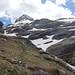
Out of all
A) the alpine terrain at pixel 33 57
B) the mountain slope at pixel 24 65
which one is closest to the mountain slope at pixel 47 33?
the alpine terrain at pixel 33 57

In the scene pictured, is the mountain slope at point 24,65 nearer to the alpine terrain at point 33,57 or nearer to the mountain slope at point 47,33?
the alpine terrain at point 33,57

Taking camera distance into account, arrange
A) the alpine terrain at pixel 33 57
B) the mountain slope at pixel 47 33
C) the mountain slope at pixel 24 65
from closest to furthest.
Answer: the mountain slope at pixel 24 65
the alpine terrain at pixel 33 57
the mountain slope at pixel 47 33

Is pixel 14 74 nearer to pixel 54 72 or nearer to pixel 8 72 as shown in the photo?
pixel 8 72

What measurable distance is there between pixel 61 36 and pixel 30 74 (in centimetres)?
7733

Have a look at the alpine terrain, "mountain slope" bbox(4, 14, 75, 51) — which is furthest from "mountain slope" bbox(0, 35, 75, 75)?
"mountain slope" bbox(4, 14, 75, 51)

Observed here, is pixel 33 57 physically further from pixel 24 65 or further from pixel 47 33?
pixel 47 33

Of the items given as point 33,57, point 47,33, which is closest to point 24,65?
point 33,57

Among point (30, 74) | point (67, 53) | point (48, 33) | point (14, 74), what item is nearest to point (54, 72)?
point (30, 74)

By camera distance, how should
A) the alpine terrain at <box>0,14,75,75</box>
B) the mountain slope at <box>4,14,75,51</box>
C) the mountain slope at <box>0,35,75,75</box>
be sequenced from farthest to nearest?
the mountain slope at <box>4,14,75,51</box>
the alpine terrain at <box>0,14,75,75</box>
the mountain slope at <box>0,35,75,75</box>

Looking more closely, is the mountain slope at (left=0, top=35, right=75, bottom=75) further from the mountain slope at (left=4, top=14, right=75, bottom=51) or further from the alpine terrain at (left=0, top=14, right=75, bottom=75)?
the mountain slope at (left=4, top=14, right=75, bottom=51)

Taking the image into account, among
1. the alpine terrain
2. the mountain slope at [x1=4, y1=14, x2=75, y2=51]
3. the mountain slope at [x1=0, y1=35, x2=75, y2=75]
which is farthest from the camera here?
the mountain slope at [x1=4, y1=14, x2=75, y2=51]

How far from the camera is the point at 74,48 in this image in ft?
146

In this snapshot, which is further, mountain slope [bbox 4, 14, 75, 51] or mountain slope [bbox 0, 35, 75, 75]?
mountain slope [bbox 4, 14, 75, 51]

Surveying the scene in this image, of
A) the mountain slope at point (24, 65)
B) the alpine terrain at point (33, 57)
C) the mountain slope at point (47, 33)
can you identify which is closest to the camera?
the mountain slope at point (24, 65)
